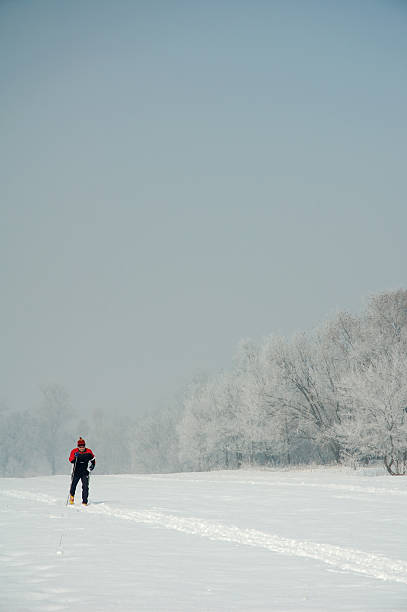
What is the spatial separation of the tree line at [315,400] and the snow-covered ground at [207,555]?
15374mm

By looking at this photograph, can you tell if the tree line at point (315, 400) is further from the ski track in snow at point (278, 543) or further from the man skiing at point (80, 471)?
the ski track in snow at point (278, 543)

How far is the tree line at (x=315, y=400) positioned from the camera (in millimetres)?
36562

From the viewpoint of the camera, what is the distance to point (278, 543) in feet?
42.5

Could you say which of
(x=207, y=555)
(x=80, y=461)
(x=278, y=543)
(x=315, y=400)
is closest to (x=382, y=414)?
(x=315, y=400)

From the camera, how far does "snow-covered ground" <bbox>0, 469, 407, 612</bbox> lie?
27.9 ft

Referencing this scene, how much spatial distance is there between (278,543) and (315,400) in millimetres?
34751

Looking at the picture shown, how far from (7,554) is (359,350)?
3702 centimetres

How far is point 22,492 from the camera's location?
27.0 meters

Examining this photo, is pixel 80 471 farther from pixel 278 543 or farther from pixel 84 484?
pixel 278 543

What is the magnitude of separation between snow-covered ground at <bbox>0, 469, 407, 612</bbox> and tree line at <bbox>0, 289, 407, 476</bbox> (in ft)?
50.4

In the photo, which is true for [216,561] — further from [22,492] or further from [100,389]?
[100,389]

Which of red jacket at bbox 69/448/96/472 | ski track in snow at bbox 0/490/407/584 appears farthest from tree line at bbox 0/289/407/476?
ski track in snow at bbox 0/490/407/584

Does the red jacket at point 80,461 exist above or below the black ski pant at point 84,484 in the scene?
above

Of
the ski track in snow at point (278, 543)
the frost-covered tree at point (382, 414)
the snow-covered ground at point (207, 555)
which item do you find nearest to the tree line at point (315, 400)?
the frost-covered tree at point (382, 414)
